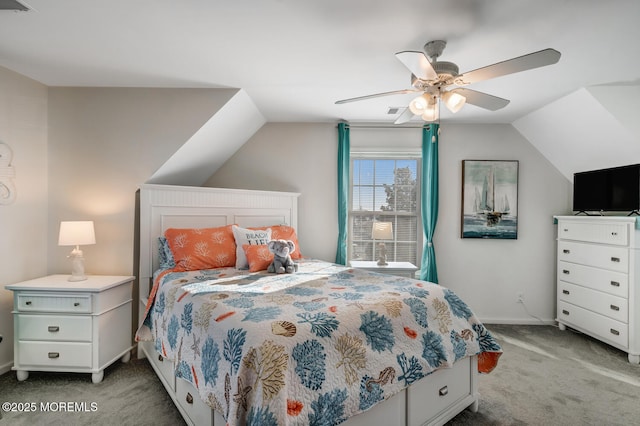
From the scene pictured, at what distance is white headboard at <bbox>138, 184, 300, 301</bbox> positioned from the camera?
2.79 m

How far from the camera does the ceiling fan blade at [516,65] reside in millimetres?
1478

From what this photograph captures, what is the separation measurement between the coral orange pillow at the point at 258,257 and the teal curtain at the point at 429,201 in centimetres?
198

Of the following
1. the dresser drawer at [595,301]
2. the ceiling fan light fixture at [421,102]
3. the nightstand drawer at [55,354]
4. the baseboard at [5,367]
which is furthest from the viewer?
the dresser drawer at [595,301]

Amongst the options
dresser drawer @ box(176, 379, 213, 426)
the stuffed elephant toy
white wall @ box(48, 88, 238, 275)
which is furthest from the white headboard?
dresser drawer @ box(176, 379, 213, 426)

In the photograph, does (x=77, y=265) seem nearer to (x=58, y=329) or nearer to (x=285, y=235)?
(x=58, y=329)

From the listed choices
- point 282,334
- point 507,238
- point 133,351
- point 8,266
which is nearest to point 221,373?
point 282,334

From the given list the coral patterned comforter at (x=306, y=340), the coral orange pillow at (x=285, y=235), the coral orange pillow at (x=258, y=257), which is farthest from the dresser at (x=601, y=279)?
the coral orange pillow at (x=258, y=257)

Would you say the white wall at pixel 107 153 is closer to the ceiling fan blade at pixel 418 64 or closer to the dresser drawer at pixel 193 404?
the dresser drawer at pixel 193 404

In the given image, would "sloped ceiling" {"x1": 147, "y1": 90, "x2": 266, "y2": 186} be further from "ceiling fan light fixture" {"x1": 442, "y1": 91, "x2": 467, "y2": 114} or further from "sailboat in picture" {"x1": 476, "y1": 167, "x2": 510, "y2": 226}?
"sailboat in picture" {"x1": 476, "y1": 167, "x2": 510, "y2": 226}

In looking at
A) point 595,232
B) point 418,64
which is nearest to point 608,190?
point 595,232

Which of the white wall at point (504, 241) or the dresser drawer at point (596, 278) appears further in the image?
the white wall at point (504, 241)

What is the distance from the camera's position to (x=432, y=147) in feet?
12.2

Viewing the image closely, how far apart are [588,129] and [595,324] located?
191 centimetres

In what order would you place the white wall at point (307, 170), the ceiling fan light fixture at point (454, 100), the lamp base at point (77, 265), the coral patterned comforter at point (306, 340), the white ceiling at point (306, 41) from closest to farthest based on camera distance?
the coral patterned comforter at point (306, 340), the white ceiling at point (306, 41), the ceiling fan light fixture at point (454, 100), the lamp base at point (77, 265), the white wall at point (307, 170)
